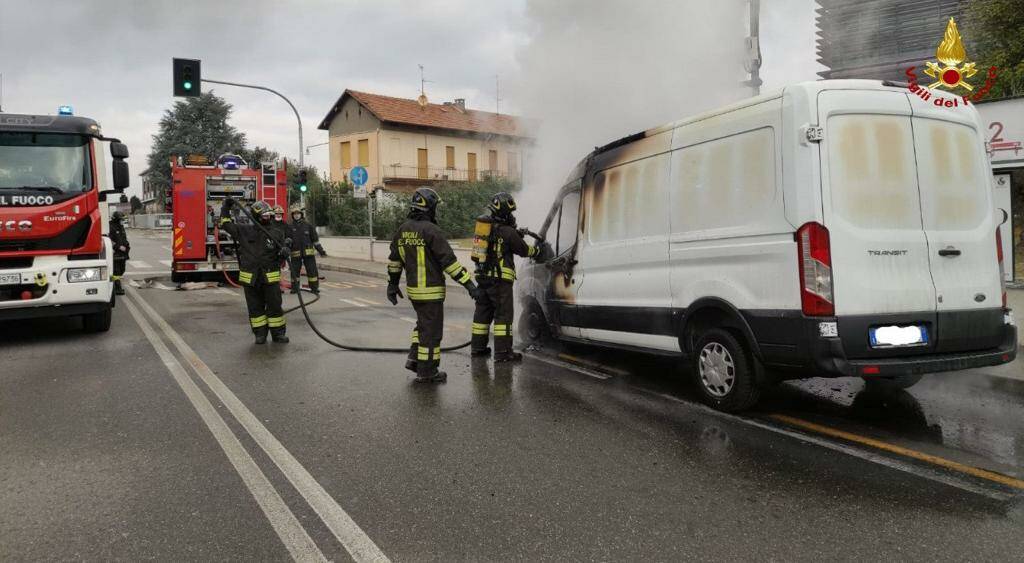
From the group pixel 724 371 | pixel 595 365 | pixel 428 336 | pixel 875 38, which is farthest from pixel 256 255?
pixel 875 38

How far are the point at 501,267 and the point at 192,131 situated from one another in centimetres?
5267

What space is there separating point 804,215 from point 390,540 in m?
2.89

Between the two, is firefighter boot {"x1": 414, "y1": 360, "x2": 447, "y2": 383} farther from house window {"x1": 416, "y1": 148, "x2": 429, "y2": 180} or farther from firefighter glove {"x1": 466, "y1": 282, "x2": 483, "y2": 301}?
house window {"x1": 416, "y1": 148, "x2": 429, "y2": 180}

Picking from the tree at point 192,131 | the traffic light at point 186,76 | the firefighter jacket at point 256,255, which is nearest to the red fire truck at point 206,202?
the traffic light at point 186,76

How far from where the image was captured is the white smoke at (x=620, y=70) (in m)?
9.80

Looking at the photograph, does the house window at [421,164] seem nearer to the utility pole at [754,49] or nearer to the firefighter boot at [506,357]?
the utility pole at [754,49]

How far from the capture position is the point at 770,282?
14.3ft

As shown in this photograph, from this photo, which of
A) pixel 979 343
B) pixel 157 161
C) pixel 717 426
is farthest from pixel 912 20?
pixel 157 161

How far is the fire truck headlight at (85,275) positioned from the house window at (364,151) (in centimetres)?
2882

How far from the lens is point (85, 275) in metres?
8.12

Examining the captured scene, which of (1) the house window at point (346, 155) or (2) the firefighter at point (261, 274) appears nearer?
(2) the firefighter at point (261, 274)

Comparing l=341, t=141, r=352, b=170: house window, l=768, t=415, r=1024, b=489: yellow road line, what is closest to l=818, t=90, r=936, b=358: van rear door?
l=768, t=415, r=1024, b=489: yellow road line

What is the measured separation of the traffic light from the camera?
17.6 metres

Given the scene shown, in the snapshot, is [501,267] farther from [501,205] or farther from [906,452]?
[906,452]
